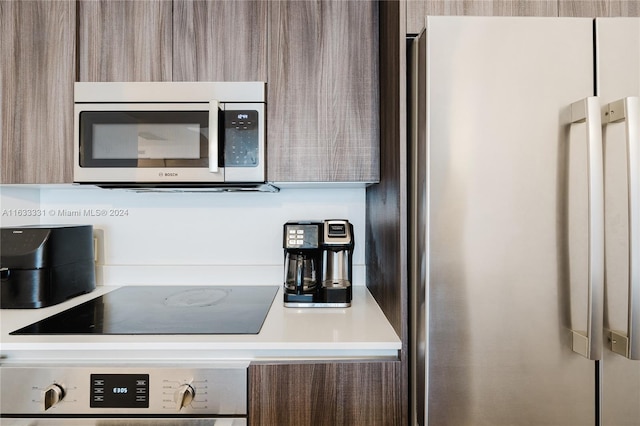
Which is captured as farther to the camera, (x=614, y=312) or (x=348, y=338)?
(x=348, y=338)

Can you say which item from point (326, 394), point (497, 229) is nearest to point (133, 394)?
point (326, 394)

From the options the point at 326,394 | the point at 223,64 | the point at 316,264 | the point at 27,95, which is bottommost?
Answer: the point at 326,394

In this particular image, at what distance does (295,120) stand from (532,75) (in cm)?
71

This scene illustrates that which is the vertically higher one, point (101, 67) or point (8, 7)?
point (8, 7)

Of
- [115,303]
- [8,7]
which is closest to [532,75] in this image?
[115,303]

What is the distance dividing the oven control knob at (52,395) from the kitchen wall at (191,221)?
2.30ft

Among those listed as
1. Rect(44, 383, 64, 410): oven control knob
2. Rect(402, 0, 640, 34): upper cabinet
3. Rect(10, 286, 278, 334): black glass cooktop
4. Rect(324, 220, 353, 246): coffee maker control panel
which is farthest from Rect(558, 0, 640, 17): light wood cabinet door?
Rect(44, 383, 64, 410): oven control knob

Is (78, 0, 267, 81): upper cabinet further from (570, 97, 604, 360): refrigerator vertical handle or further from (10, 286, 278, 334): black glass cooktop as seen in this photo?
(570, 97, 604, 360): refrigerator vertical handle

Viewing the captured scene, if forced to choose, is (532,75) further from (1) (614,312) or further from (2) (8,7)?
(2) (8,7)

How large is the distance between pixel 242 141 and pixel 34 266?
82 cm

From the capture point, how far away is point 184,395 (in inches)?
36.9

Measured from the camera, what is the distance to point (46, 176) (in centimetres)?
128

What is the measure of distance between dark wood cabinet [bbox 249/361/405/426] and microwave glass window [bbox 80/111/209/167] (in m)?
0.74

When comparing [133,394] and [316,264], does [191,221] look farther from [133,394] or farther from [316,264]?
[133,394]
